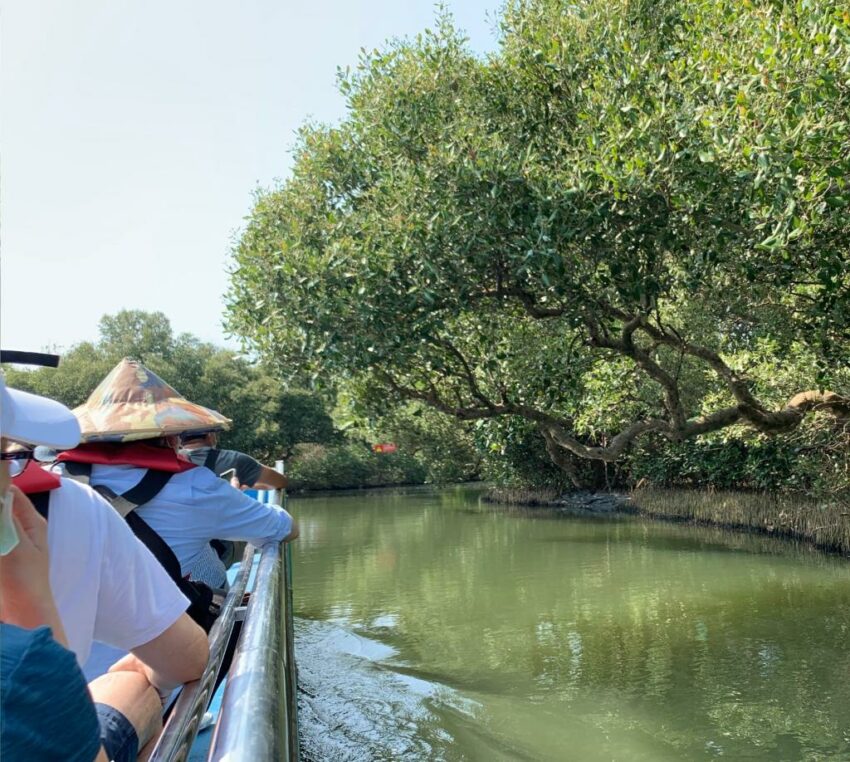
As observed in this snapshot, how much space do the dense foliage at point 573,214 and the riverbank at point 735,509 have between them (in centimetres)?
234

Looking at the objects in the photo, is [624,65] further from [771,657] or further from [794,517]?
[794,517]

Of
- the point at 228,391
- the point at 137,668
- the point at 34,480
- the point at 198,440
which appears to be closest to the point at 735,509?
the point at 198,440

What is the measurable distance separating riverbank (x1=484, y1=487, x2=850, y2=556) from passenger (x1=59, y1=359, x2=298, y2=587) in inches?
500

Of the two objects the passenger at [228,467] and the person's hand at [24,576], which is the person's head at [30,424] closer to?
the person's hand at [24,576]

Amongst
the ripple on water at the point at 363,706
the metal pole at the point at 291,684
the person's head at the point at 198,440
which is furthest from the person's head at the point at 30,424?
the ripple on water at the point at 363,706

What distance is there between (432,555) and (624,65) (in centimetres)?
937

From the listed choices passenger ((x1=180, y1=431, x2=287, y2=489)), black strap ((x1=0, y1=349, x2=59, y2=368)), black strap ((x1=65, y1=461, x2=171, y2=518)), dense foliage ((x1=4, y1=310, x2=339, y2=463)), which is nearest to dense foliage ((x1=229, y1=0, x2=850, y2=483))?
passenger ((x1=180, y1=431, x2=287, y2=489))

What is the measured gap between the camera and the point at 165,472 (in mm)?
2865

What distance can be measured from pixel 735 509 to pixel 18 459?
1727cm

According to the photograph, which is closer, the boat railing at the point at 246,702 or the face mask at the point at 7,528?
the face mask at the point at 7,528

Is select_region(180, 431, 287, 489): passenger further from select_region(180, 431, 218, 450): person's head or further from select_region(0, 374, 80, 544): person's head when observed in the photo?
select_region(0, 374, 80, 544): person's head

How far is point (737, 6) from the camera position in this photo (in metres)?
7.37

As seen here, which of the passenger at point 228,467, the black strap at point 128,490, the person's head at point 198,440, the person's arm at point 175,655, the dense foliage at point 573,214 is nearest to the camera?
the person's arm at point 175,655

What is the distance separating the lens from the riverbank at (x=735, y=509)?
532 inches
